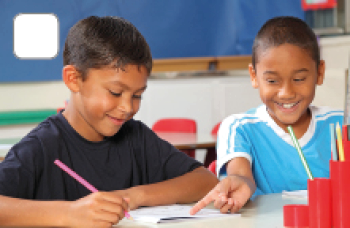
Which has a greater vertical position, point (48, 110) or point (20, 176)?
point (48, 110)

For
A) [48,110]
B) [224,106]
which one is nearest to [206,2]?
[224,106]

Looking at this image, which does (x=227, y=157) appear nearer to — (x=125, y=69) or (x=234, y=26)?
(x=125, y=69)

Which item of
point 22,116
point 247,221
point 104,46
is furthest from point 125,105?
point 22,116

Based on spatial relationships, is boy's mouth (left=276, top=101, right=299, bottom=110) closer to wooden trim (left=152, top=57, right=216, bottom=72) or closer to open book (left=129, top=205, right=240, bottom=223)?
open book (left=129, top=205, right=240, bottom=223)

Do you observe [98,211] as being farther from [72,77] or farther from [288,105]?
[288,105]

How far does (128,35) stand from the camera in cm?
135

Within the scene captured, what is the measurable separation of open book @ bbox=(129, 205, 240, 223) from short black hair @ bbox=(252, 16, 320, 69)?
611 mm

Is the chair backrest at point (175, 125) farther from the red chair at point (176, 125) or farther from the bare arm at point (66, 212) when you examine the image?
the bare arm at point (66, 212)

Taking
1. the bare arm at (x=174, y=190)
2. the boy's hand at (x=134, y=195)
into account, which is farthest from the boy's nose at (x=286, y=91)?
the boy's hand at (x=134, y=195)

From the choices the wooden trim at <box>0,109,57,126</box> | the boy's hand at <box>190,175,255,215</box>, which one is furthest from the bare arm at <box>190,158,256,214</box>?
the wooden trim at <box>0,109,57,126</box>

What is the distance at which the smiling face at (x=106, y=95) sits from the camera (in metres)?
1.28

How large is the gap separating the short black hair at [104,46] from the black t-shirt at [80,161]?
181 mm

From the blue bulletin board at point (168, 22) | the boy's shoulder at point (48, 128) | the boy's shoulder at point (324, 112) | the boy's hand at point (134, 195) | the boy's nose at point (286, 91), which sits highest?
the blue bulletin board at point (168, 22)

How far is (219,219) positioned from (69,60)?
598 mm
